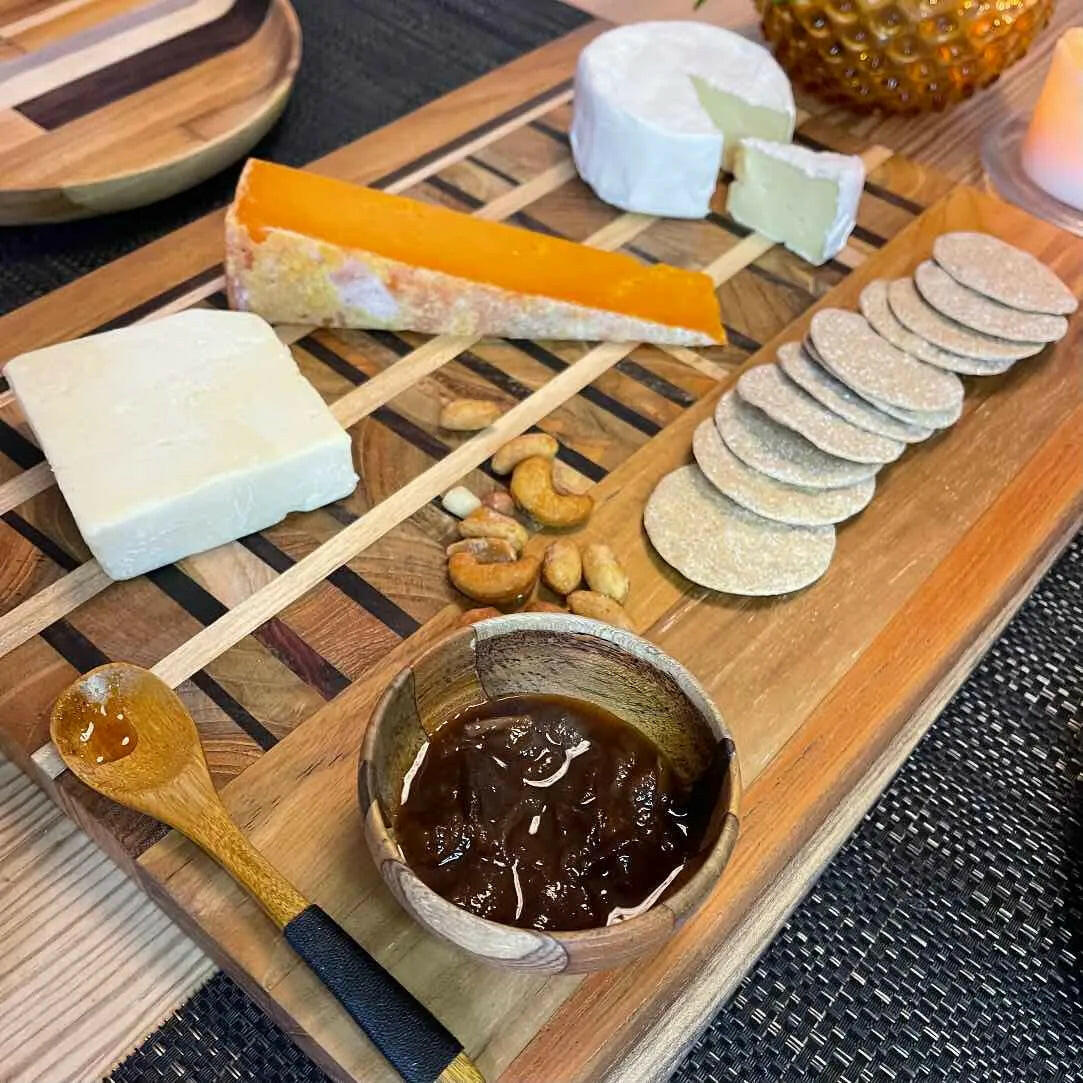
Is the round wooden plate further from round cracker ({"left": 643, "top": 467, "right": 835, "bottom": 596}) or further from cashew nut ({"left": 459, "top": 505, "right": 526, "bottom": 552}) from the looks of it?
round cracker ({"left": 643, "top": 467, "right": 835, "bottom": 596})

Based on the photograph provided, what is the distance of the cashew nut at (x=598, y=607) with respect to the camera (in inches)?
39.0

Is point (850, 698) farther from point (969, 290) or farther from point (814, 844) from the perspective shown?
point (969, 290)

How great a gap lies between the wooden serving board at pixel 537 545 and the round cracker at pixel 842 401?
1.7 inches

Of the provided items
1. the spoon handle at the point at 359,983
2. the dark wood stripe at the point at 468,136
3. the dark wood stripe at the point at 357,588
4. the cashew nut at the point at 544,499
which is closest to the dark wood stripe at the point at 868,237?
the dark wood stripe at the point at 468,136

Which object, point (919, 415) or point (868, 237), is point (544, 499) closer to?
point (919, 415)

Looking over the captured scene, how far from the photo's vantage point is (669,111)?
1385mm

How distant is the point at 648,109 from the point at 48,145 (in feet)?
2.42

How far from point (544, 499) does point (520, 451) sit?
2.8 inches

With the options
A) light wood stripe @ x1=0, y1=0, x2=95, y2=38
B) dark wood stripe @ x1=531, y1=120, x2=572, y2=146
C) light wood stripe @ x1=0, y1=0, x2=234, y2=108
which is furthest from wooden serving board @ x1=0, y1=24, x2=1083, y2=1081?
light wood stripe @ x1=0, y1=0, x2=95, y2=38

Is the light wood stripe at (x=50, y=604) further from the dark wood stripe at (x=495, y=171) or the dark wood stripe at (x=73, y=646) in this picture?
the dark wood stripe at (x=495, y=171)

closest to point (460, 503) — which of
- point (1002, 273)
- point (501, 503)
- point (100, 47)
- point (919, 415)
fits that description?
point (501, 503)

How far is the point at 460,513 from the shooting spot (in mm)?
1087

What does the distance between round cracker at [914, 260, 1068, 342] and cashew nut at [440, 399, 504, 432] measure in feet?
1.66

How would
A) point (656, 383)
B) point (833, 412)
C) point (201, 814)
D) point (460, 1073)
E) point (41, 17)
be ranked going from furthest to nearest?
point (41, 17)
point (656, 383)
point (833, 412)
point (201, 814)
point (460, 1073)
